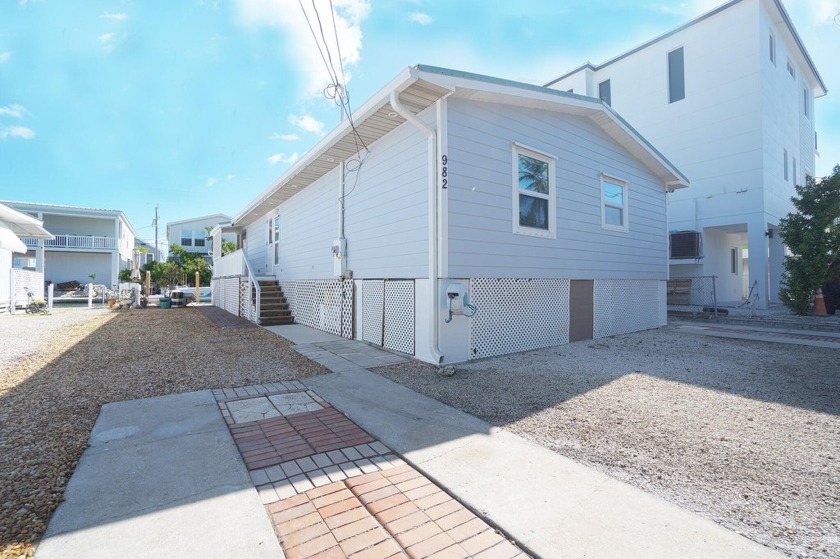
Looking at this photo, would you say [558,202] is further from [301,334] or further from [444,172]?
[301,334]

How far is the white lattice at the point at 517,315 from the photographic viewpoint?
648 centimetres

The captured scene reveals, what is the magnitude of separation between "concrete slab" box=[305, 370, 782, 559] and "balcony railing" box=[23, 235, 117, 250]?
31.5 metres

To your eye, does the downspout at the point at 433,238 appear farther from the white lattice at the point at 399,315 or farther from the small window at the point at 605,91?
the small window at the point at 605,91

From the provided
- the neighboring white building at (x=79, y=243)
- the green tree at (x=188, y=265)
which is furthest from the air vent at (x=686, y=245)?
the neighboring white building at (x=79, y=243)

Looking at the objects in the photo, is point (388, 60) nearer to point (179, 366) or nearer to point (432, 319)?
point (432, 319)

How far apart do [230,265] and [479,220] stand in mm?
12023

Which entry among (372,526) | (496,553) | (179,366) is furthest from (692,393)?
(179,366)

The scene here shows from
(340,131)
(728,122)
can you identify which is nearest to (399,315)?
(340,131)

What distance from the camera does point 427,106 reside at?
6.21 m

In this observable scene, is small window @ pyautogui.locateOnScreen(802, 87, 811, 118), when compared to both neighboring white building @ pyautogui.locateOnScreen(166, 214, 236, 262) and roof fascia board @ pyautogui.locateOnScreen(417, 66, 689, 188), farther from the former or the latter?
neighboring white building @ pyautogui.locateOnScreen(166, 214, 236, 262)

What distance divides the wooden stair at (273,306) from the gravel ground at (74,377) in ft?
4.44

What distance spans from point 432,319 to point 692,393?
3.39 m

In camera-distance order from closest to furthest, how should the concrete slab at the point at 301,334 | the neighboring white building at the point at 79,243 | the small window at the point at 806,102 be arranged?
the concrete slab at the point at 301,334 → the small window at the point at 806,102 → the neighboring white building at the point at 79,243

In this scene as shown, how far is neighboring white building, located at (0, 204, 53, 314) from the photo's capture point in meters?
14.0
